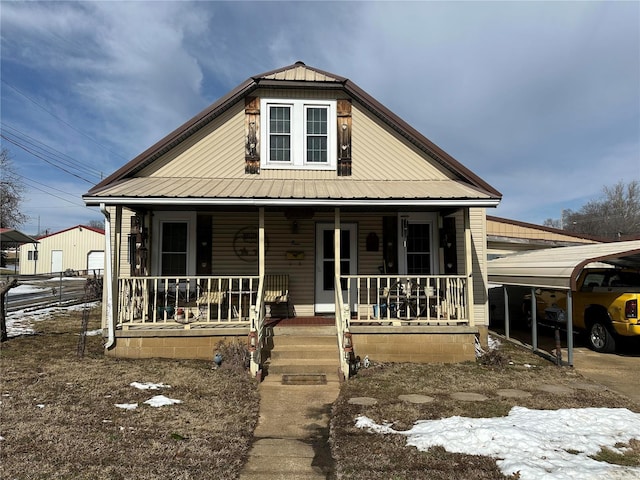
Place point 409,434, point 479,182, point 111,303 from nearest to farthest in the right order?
point 409,434
point 111,303
point 479,182

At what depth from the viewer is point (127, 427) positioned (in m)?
4.65

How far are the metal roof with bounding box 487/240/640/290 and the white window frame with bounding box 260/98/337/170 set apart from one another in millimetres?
5371

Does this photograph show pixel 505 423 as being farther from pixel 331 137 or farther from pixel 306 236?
pixel 331 137

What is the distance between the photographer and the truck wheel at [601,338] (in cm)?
900

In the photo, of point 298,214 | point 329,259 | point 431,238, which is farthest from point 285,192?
point 431,238

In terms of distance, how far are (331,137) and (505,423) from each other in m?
7.11

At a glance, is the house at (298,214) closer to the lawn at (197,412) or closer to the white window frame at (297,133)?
the white window frame at (297,133)

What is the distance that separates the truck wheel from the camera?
9000 mm


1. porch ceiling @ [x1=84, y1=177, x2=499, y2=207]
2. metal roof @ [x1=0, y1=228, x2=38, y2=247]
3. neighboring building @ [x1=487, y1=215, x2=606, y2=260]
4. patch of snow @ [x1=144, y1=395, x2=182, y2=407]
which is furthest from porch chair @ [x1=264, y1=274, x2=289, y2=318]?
metal roof @ [x1=0, y1=228, x2=38, y2=247]

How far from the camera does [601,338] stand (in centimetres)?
920

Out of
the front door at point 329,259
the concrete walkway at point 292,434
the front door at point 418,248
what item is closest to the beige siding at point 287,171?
the front door at point 418,248

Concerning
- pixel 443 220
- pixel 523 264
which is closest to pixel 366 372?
pixel 443 220

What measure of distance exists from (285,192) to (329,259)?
2.45 meters

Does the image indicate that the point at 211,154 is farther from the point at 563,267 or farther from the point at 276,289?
the point at 563,267
